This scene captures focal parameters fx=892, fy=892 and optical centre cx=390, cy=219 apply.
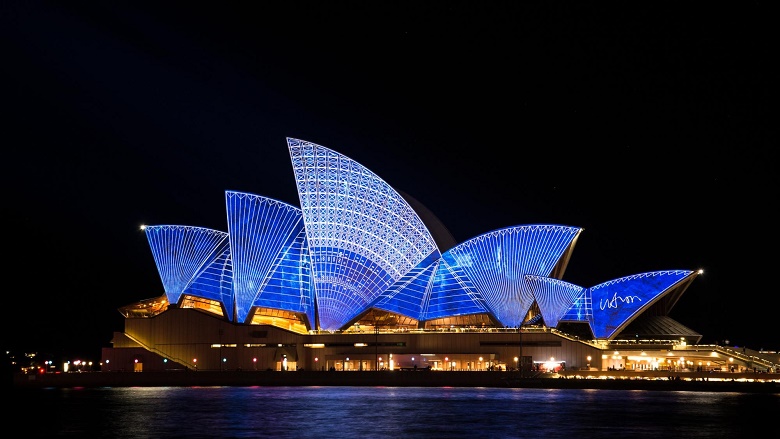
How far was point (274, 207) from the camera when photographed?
317 feet

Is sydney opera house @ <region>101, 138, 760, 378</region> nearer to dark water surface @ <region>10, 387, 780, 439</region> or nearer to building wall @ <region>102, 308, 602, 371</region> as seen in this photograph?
building wall @ <region>102, 308, 602, 371</region>

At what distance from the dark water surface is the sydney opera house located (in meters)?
27.2

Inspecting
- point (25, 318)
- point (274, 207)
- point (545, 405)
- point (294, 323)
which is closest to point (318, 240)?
point (274, 207)

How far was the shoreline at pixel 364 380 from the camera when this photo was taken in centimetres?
7819

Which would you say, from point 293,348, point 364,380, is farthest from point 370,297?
point 364,380

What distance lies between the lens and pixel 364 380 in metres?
86.7

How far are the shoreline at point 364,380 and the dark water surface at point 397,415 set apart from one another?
30.0 ft

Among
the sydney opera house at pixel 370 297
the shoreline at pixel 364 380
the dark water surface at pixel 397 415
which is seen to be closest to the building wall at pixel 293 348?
the sydney opera house at pixel 370 297

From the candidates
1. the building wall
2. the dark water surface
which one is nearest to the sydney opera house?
the building wall

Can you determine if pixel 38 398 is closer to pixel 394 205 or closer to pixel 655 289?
→ pixel 394 205

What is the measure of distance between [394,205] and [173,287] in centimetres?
2794

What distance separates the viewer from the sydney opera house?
311 ft

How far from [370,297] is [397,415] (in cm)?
5030

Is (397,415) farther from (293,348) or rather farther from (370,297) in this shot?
(293,348)
